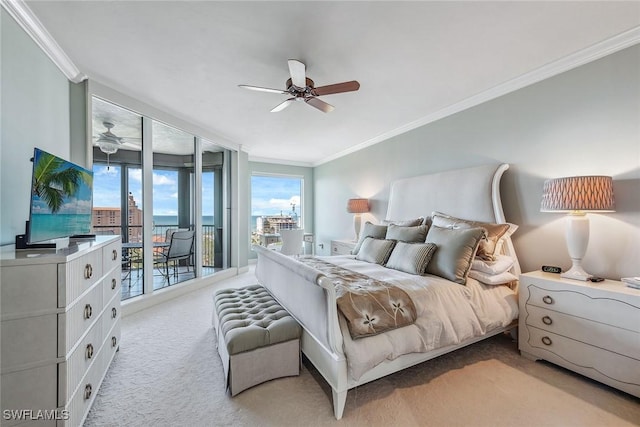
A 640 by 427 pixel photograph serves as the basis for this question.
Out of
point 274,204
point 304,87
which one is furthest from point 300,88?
point 274,204

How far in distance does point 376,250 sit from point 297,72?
197cm

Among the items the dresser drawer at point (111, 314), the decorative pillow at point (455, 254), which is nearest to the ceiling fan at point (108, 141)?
the dresser drawer at point (111, 314)

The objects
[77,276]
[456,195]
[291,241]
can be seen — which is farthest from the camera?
[291,241]

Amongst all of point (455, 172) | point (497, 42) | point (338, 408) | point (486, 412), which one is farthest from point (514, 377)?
point (497, 42)

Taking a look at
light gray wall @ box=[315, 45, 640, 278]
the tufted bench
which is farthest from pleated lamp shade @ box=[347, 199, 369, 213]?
the tufted bench

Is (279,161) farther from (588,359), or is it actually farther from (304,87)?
(588,359)

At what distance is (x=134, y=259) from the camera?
3.47m

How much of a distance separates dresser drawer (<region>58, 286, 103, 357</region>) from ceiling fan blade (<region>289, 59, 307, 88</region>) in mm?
2119

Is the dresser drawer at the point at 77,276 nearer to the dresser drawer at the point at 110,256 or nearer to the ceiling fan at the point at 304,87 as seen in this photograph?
the dresser drawer at the point at 110,256

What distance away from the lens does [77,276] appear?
55.4 inches

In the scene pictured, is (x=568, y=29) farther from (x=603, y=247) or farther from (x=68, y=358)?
(x=68, y=358)

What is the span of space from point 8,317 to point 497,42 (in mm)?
3507

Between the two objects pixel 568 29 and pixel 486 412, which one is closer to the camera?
pixel 486 412

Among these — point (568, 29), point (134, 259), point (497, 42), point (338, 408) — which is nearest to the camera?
point (338, 408)
